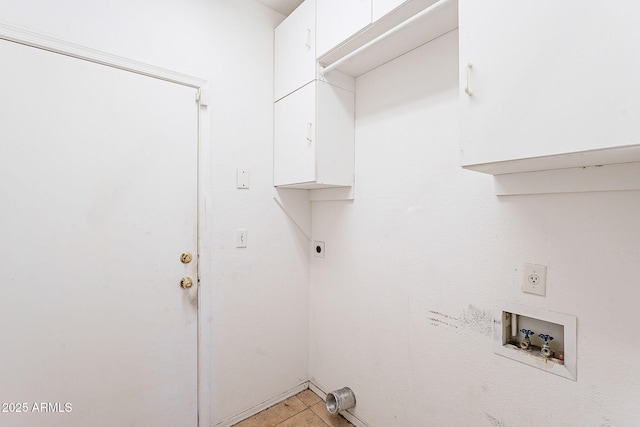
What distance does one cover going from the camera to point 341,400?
1.77 m

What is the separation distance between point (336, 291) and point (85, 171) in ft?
5.07

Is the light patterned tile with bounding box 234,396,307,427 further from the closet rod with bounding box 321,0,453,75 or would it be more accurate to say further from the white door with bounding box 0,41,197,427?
the closet rod with bounding box 321,0,453,75

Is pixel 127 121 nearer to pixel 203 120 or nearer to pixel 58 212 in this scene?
pixel 203 120

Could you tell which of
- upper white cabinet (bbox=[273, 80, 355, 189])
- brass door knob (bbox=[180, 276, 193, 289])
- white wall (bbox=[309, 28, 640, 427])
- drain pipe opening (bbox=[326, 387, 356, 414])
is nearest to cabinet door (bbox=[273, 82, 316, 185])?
upper white cabinet (bbox=[273, 80, 355, 189])

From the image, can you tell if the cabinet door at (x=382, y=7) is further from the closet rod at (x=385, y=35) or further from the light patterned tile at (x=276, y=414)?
the light patterned tile at (x=276, y=414)

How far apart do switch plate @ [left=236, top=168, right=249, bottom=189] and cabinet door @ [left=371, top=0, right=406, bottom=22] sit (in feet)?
3.64

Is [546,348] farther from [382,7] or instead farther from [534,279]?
[382,7]

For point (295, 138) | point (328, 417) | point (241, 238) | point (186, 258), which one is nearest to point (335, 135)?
point (295, 138)

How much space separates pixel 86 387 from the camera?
1.37 meters

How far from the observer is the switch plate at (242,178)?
1846mm

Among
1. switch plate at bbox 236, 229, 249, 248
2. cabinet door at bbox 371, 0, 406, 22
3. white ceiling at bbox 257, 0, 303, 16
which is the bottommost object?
switch plate at bbox 236, 229, 249, 248

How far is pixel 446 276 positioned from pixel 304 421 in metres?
1.32

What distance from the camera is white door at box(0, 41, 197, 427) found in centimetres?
122

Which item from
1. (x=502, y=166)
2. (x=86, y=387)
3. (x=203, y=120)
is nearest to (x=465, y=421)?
(x=502, y=166)
